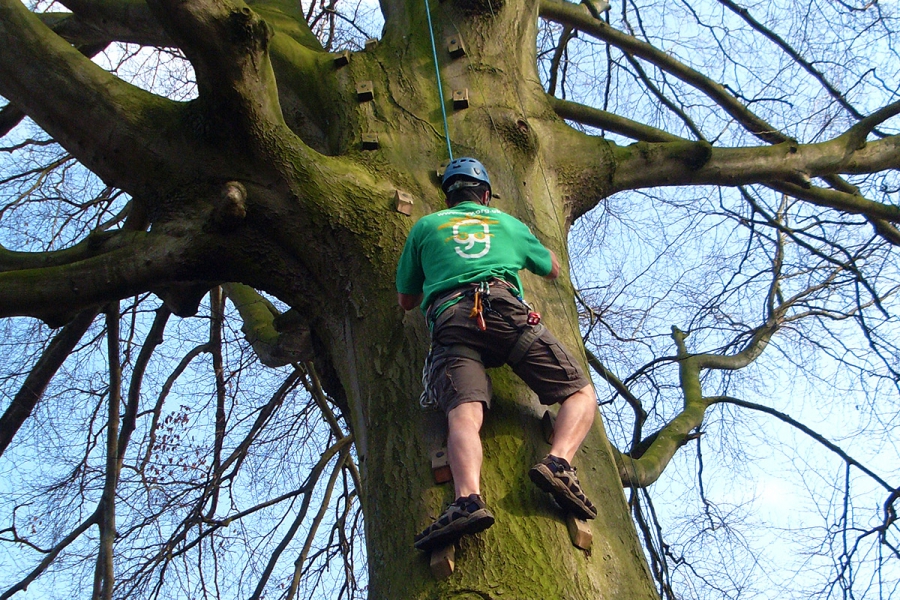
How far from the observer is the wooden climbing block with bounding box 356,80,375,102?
402 centimetres

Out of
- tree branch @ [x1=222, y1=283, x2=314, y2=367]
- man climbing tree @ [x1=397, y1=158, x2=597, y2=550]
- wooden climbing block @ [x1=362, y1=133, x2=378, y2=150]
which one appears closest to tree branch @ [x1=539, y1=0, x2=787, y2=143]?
wooden climbing block @ [x1=362, y1=133, x2=378, y2=150]

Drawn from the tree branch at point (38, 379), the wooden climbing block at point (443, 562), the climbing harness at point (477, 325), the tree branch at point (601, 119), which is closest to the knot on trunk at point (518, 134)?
the climbing harness at point (477, 325)

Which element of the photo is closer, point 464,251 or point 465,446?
point 465,446

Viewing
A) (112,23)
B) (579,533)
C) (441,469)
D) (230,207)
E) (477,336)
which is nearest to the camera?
(579,533)

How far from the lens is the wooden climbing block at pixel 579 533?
2.41m

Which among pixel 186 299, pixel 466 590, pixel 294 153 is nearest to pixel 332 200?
pixel 294 153

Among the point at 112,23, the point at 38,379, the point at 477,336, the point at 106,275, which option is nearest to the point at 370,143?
the point at 106,275

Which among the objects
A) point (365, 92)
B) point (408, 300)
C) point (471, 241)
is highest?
point (365, 92)

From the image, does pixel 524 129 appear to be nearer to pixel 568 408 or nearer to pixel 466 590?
pixel 568 408

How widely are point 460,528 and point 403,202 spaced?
4.80 ft

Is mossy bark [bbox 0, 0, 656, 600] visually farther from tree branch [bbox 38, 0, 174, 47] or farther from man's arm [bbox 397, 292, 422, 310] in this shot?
tree branch [bbox 38, 0, 174, 47]

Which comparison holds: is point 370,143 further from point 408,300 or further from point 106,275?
point 106,275

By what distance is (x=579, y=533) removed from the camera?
241cm

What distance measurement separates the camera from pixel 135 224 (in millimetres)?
4109
